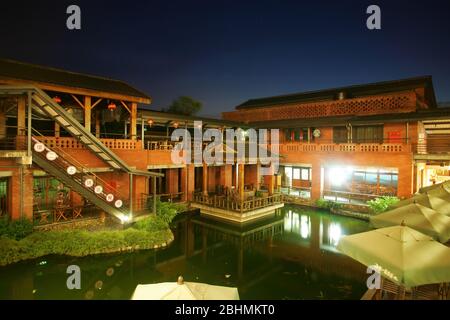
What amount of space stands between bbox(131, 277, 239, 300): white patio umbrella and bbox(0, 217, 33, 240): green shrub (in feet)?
28.4

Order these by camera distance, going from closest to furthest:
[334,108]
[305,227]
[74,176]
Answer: [74,176]
[305,227]
[334,108]

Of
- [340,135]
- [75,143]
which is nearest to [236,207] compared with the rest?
[75,143]

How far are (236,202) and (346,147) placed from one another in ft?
36.1

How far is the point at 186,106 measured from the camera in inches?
1695

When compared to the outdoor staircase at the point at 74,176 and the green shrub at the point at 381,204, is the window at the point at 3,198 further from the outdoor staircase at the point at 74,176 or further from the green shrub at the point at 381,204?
the green shrub at the point at 381,204

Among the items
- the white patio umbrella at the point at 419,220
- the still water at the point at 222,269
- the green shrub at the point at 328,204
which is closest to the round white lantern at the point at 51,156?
the still water at the point at 222,269

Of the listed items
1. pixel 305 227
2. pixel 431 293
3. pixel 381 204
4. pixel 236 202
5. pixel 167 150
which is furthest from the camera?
pixel 167 150

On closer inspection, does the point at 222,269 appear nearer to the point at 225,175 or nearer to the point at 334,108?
the point at 225,175

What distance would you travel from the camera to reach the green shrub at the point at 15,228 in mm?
11416

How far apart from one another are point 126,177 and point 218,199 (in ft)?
19.3

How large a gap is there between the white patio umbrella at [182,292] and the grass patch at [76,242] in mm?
6739
